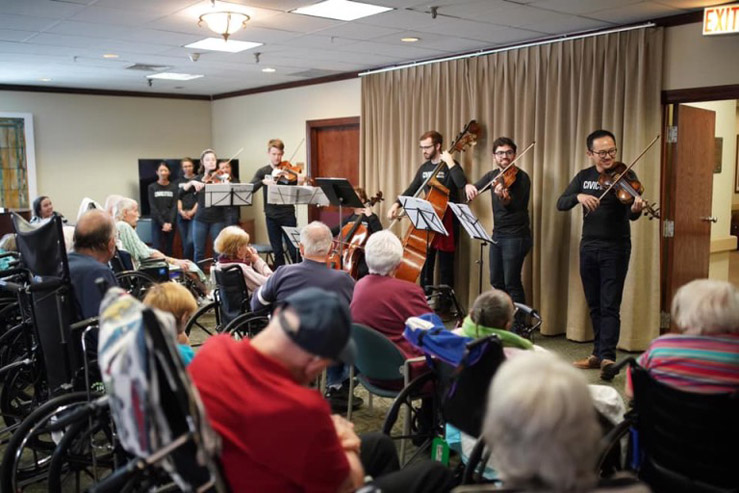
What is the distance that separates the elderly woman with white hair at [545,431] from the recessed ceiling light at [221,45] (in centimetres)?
462

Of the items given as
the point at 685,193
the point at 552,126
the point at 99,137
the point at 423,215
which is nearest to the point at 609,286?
the point at 685,193

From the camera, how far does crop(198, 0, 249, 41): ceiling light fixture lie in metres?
4.14

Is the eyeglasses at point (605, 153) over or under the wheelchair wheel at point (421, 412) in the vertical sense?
over

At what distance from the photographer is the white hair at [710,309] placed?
6.35 feet

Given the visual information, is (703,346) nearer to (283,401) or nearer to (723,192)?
(283,401)

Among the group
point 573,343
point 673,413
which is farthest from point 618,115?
point 673,413

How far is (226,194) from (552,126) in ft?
10.8

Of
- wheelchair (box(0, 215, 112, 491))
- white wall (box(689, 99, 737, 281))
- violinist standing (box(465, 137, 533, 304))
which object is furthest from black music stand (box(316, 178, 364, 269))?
white wall (box(689, 99, 737, 281))

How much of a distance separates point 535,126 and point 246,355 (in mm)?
4186

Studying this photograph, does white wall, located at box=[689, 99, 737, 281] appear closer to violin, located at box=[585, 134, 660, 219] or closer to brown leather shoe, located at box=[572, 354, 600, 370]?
violin, located at box=[585, 134, 660, 219]

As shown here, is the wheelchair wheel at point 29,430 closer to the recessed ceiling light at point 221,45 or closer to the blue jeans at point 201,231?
the recessed ceiling light at point 221,45

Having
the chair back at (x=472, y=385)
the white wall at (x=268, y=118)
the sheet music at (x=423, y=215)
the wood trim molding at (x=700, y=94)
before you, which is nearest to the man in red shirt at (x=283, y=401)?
the chair back at (x=472, y=385)

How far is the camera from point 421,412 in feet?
9.23

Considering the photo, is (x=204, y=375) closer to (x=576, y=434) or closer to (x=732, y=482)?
(x=576, y=434)
